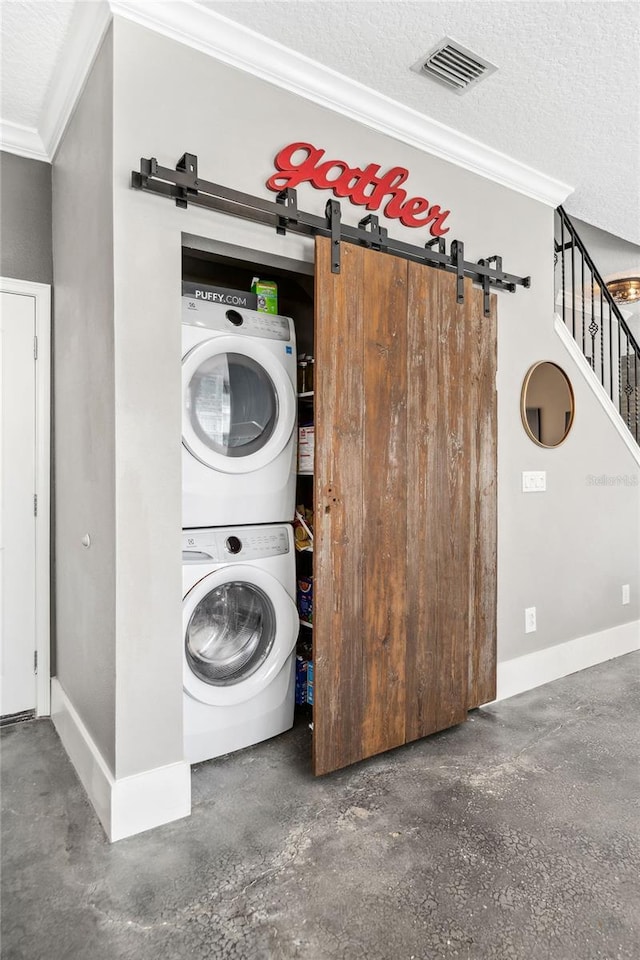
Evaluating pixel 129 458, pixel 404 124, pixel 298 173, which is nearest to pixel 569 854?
pixel 129 458

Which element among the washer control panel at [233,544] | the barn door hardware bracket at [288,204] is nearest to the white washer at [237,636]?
the washer control panel at [233,544]

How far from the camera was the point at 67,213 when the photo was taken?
8.16 feet

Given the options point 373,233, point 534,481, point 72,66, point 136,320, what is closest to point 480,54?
point 373,233

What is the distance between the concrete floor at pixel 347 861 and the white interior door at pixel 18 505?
0.33 meters

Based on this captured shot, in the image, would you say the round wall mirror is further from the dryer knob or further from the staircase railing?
the dryer knob

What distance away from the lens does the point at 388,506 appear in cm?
239

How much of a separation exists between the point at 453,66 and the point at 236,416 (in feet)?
5.31

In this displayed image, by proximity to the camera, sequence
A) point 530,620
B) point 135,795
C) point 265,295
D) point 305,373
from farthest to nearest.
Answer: point 530,620, point 305,373, point 265,295, point 135,795

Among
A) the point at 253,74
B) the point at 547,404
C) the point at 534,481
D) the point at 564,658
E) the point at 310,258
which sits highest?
the point at 253,74

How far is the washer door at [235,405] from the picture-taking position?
2.23 m

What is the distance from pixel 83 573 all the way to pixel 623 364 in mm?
4996

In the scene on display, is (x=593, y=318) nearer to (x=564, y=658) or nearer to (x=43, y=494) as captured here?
(x=564, y=658)

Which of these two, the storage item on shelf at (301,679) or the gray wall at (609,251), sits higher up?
the gray wall at (609,251)

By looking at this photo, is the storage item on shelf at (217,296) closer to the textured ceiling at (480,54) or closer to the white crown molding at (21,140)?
the textured ceiling at (480,54)
